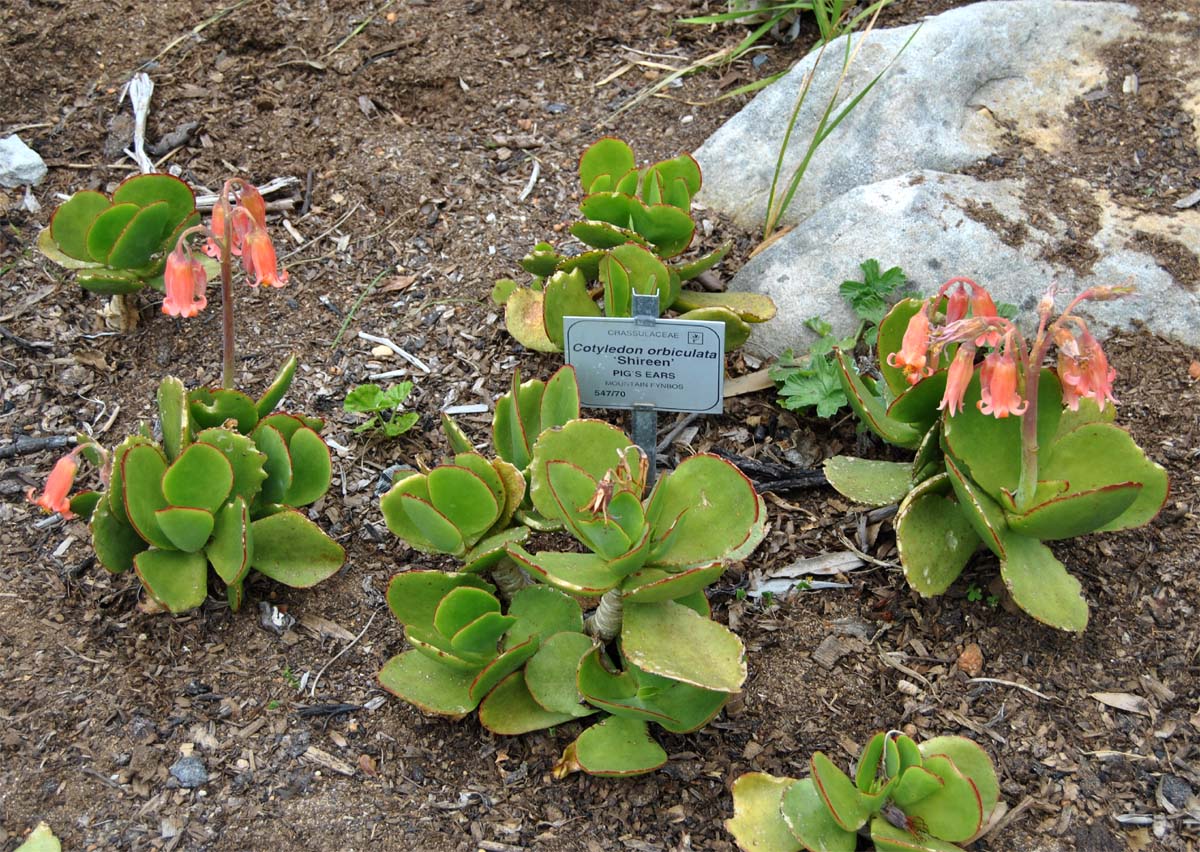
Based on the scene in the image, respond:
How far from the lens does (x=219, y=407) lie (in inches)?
102

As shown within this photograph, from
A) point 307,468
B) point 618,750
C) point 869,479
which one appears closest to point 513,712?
point 618,750

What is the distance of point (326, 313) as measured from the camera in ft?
11.1

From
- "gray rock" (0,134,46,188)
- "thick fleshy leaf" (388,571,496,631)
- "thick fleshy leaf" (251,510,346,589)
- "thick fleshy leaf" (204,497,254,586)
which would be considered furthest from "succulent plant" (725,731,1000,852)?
"gray rock" (0,134,46,188)

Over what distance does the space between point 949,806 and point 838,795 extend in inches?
7.9

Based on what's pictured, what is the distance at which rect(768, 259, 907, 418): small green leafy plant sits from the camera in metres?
2.89

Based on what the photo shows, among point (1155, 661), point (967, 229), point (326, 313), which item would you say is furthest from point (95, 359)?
point (1155, 661)

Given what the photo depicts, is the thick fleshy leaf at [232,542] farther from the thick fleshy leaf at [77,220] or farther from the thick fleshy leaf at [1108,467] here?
the thick fleshy leaf at [1108,467]

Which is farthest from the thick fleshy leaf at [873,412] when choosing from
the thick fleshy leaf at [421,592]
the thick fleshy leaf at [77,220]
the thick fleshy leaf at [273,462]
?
the thick fleshy leaf at [77,220]

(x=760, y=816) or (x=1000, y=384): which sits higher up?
(x=1000, y=384)

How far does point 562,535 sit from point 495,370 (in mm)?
657

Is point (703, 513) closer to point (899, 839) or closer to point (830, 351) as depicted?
point (899, 839)

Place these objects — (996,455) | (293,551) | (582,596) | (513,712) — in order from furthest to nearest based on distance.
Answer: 1. (293,551)
2. (996,455)
3. (513,712)
4. (582,596)

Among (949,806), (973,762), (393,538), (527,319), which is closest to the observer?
(949,806)

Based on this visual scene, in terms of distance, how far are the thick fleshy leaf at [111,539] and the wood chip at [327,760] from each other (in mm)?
599
